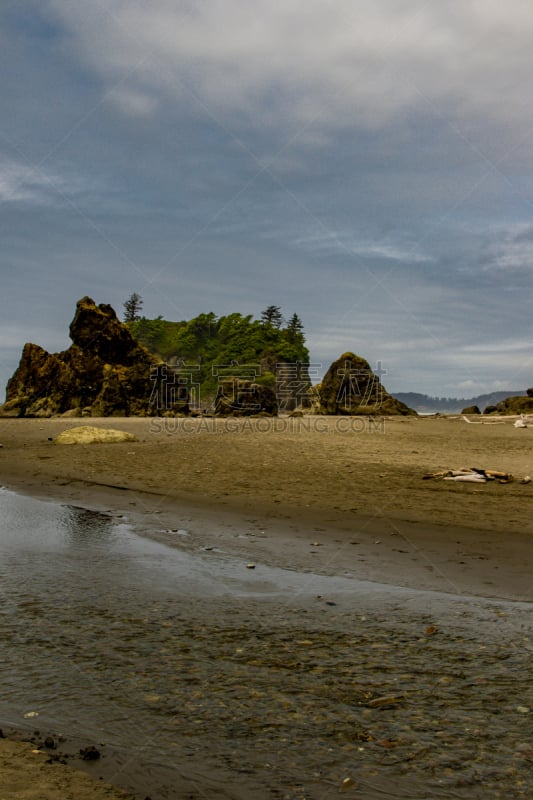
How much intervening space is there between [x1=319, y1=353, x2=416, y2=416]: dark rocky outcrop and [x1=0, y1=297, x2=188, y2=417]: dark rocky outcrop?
47.0ft

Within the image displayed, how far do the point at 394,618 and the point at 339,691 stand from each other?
152 cm

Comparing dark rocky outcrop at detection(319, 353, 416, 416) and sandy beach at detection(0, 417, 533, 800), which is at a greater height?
dark rocky outcrop at detection(319, 353, 416, 416)

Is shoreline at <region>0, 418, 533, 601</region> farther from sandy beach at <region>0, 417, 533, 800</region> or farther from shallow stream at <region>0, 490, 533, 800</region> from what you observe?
shallow stream at <region>0, 490, 533, 800</region>

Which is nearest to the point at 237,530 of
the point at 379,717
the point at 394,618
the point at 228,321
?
the point at 394,618

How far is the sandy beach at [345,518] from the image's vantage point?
3.99 metres

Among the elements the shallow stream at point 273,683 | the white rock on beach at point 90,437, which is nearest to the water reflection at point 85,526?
the shallow stream at point 273,683

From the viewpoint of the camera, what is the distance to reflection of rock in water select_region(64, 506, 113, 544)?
7.71m

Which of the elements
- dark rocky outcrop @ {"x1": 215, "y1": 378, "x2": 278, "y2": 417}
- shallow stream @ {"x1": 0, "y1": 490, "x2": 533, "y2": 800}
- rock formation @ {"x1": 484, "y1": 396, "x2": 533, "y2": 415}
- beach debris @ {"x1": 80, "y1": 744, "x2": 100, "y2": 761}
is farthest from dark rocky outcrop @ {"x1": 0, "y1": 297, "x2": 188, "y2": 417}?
beach debris @ {"x1": 80, "y1": 744, "x2": 100, "y2": 761}

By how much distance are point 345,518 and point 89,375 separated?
152 feet

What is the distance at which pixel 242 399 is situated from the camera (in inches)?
2224

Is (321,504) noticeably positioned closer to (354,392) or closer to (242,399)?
(242,399)

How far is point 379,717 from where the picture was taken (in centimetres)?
299

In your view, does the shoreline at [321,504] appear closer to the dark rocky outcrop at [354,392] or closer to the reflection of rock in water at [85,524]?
the reflection of rock in water at [85,524]

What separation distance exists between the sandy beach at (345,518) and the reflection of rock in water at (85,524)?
0.33 metres
